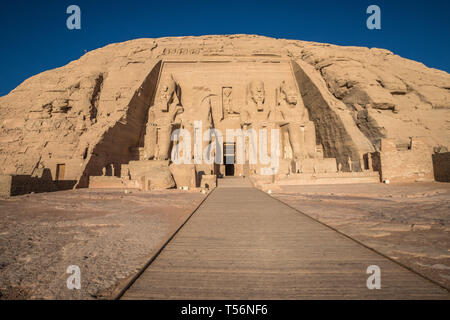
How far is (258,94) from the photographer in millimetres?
19156

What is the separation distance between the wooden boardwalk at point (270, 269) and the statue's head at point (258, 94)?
1725cm

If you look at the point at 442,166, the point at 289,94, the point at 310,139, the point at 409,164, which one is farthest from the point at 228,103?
the point at 442,166

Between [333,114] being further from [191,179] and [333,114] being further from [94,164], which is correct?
[94,164]

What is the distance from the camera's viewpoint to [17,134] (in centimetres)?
1358

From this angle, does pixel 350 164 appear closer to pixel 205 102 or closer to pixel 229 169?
pixel 229 169

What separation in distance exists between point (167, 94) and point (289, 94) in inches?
382

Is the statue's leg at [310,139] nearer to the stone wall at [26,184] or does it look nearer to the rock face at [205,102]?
the rock face at [205,102]

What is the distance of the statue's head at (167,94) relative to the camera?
17609mm

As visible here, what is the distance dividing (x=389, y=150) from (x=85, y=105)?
719 inches

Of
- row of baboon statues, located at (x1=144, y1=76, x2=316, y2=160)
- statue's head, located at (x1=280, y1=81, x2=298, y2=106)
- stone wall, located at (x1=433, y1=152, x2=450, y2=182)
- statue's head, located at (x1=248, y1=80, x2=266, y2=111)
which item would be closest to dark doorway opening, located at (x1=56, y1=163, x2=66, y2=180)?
row of baboon statues, located at (x1=144, y1=76, x2=316, y2=160)

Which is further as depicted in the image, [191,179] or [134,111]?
[134,111]

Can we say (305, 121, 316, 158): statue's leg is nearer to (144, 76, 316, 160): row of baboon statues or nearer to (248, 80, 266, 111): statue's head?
(144, 76, 316, 160): row of baboon statues

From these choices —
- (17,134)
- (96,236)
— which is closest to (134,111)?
(17,134)

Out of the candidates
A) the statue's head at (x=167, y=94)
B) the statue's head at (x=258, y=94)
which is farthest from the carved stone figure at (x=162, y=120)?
the statue's head at (x=258, y=94)
